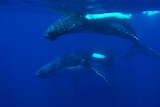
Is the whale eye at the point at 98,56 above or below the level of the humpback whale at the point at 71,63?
above

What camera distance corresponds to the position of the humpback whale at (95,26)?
48.9ft

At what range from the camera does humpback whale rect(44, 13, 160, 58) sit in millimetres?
14906

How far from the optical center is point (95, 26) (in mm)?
17297

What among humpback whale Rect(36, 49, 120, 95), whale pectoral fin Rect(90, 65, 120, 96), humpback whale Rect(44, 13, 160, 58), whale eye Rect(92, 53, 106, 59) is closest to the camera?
humpback whale Rect(44, 13, 160, 58)

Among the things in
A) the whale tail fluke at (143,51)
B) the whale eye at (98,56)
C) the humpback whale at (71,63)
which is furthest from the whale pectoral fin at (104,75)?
the whale tail fluke at (143,51)

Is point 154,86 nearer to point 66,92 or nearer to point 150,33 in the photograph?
point 66,92

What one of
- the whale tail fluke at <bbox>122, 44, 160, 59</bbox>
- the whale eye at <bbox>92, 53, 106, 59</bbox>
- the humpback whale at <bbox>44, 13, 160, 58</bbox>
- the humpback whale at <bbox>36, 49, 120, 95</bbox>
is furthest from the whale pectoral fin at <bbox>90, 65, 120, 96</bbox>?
the whale tail fluke at <bbox>122, 44, 160, 59</bbox>

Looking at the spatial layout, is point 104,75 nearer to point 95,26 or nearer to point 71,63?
point 95,26

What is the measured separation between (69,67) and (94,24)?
4.35 metres

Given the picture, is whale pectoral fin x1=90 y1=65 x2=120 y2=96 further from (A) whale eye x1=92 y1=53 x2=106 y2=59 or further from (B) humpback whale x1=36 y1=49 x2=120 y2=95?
(A) whale eye x1=92 y1=53 x2=106 y2=59

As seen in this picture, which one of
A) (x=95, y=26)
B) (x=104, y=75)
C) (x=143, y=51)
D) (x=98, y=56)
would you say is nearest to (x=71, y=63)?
(x=98, y=56)

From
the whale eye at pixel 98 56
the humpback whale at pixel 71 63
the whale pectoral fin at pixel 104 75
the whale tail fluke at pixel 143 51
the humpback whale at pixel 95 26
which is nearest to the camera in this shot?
the humpback whale at pixel 95 26

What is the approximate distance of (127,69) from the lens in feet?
121

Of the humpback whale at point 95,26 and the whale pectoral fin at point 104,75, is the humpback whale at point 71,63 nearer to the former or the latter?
the whale pectoral fin at point 104,75
